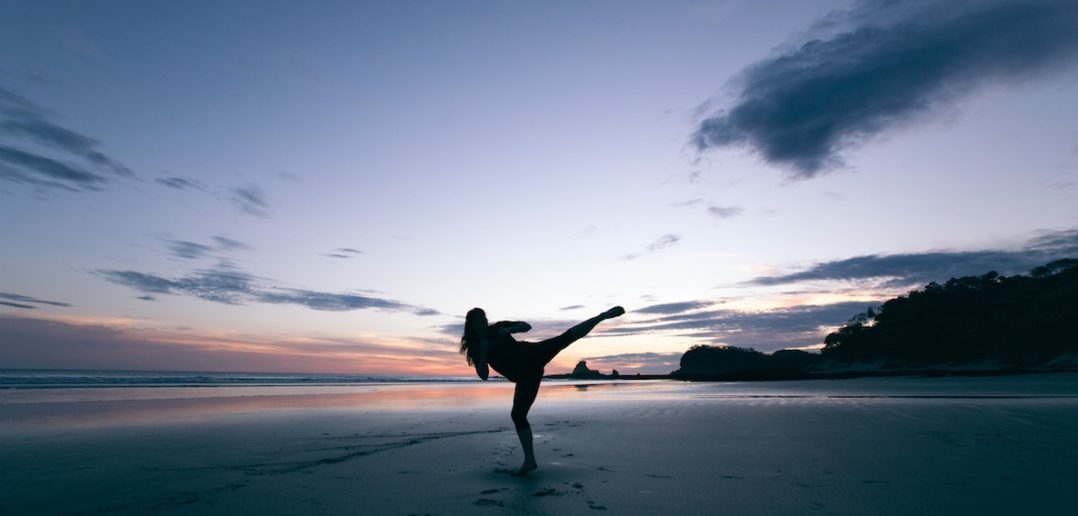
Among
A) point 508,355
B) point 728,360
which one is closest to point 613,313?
point 508,355

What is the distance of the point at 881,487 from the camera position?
16.8ft

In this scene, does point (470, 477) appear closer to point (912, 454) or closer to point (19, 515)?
point (19, 515)

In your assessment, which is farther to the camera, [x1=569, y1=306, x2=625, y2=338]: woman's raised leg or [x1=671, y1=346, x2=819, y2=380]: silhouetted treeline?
[x1=671, y1=346, x2=819, y2=380]: silhouetted treeline

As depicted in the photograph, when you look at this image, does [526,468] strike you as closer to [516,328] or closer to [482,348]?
[482,348]

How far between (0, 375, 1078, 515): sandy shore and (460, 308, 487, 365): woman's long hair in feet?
4.46

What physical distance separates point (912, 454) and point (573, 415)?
8418 mm

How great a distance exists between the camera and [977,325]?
73.4 m

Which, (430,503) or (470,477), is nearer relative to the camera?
(430,503)

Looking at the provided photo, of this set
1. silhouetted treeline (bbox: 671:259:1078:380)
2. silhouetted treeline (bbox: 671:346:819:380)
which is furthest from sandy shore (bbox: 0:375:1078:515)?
silhouetted treeline (bbox: 671:346:819:380)

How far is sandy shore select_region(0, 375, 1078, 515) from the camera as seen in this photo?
4.70 m

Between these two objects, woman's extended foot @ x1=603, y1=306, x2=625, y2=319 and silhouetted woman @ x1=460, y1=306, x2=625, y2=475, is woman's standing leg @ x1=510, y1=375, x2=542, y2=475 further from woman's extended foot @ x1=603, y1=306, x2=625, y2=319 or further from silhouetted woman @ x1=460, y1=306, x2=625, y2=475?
woman's extended foot @ x1=603, y1=306, x2=625, y2=319

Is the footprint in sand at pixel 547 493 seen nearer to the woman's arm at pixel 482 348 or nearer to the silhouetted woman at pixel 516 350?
the silhouetted woman at pixel 516 350

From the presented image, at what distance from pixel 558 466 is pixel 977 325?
9064 cm

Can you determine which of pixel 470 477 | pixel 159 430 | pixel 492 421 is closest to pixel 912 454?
pixel 470 477
